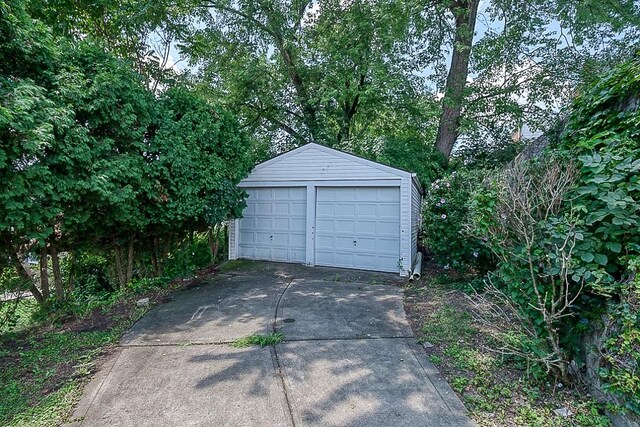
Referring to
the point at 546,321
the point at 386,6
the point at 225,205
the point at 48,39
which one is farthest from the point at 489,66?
the point at 48,39

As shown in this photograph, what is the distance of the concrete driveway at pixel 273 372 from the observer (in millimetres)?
2549

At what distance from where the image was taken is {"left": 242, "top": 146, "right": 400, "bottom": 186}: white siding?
746 centimetres

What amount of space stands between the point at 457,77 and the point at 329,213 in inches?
284

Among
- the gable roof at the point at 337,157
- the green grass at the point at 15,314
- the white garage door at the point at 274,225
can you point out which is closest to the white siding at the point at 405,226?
the gable roof at the point at 337,157

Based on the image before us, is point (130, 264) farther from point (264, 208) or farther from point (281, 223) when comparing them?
point (281, 223)

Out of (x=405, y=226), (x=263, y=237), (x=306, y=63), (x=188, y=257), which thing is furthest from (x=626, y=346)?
(x=306, y=63)

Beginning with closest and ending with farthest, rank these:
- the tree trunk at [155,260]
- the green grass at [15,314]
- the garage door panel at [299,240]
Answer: the green grass at [15,314] → the tree trunk at [155,260] → the garage door panel at [299,240]

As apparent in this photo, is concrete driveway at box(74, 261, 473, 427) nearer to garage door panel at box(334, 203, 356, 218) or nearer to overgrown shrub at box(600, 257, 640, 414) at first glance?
overgrown shrub at box(600, 257, 640, 414)

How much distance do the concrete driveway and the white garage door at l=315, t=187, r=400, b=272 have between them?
2206 mm

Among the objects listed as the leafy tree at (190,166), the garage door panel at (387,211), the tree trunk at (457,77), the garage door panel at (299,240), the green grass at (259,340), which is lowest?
the green grass at (259,340)

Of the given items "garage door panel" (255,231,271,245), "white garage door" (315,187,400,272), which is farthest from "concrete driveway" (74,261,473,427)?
"garage door panel" (255,231,271,245)

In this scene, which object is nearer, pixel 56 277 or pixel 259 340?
pixel 259 340

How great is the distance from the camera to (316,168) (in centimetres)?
798

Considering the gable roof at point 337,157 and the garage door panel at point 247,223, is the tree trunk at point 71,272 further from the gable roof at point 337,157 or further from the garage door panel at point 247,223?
the gable roof at point 337,157
